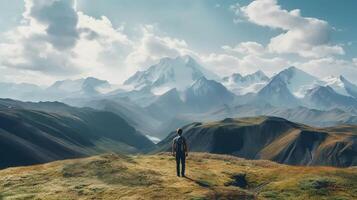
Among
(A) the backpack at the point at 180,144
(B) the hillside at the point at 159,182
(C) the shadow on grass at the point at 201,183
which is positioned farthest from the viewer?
(A) the backpack at the point at 180,144

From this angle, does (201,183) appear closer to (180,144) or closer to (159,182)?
(159,182)

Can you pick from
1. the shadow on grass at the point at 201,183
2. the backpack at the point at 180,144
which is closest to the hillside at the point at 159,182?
the shadow on grass at the point at 201,183

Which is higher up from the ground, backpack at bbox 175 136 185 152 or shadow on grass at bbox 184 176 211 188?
backpack at bbox 175 136 185 152

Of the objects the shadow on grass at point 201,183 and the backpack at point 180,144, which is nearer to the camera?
the shadow on grass at point 201,183

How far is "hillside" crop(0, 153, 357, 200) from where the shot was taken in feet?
140

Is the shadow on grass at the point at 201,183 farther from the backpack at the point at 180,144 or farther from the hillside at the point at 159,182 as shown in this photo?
the backpack at the point at 180,144

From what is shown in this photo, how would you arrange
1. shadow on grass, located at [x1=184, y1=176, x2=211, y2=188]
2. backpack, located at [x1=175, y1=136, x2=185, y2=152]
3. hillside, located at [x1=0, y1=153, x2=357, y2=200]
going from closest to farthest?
hillside, located at [x1=0, y1=153, x2=357, y2=200] < shadow on grass, located at [x1=184, y1=176, x2=211, y2=188] < backpack, located at [x1=175, y1=136, x2=185, y2=152]

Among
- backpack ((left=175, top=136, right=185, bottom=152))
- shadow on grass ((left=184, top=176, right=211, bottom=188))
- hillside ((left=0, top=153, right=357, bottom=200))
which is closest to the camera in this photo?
hillside ((left=0, top=153, right=357, bottom=200))

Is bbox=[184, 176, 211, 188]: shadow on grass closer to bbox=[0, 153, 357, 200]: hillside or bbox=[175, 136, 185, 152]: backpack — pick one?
bbox=[0, 153, 357, 200]: hillside

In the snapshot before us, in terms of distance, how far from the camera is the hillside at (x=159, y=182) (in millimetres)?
42625

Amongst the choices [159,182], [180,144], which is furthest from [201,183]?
[180,144]

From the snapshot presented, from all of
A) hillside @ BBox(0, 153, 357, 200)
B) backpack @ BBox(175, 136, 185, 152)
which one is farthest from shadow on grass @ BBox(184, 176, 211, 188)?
backpack @ BBox(175, 136, 185, 152)

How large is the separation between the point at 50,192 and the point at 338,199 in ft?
90.6

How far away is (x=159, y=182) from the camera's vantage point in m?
46.4
